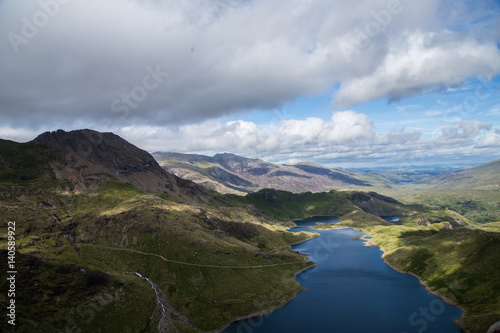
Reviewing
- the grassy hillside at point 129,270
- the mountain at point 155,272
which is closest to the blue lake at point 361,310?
the mountain at point 155,272

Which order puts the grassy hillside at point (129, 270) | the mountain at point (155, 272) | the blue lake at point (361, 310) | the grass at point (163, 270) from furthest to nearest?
the blue lake at point (361, 310)
the grass at point (163, 270)
the grassy hillside at point (129, 270)
the mountain at point (155, 272)

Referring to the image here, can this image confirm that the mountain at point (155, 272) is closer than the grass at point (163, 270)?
Yes

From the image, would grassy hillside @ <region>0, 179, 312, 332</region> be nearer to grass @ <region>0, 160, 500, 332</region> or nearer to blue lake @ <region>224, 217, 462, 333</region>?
grass @ <region>0, 160, 500, 332</region>

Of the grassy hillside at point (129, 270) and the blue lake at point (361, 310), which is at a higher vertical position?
the grassy hillside at point (129, 270)

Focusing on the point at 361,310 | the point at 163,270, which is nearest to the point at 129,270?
the point at 163,270

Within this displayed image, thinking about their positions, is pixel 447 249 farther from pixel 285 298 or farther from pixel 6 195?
pixel 6 195

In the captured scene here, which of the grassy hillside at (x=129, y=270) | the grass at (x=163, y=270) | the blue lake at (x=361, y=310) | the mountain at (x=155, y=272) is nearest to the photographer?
the mountain at (x=155, y=272)

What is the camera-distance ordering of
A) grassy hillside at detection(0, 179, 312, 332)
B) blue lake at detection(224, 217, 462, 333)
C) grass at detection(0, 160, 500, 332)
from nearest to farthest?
grassy hillside at detection(0, 179, 312, 332) → grass at detection(0, 160, 500, 332) → blue lake at detection(224, 217, 462, 333)

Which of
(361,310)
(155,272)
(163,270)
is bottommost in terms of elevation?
(361,310)

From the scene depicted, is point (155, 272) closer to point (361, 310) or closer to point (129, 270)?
point (129, 270)

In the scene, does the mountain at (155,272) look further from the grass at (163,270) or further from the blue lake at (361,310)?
the blue lake at (361,310)

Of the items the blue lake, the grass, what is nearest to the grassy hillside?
the grass
